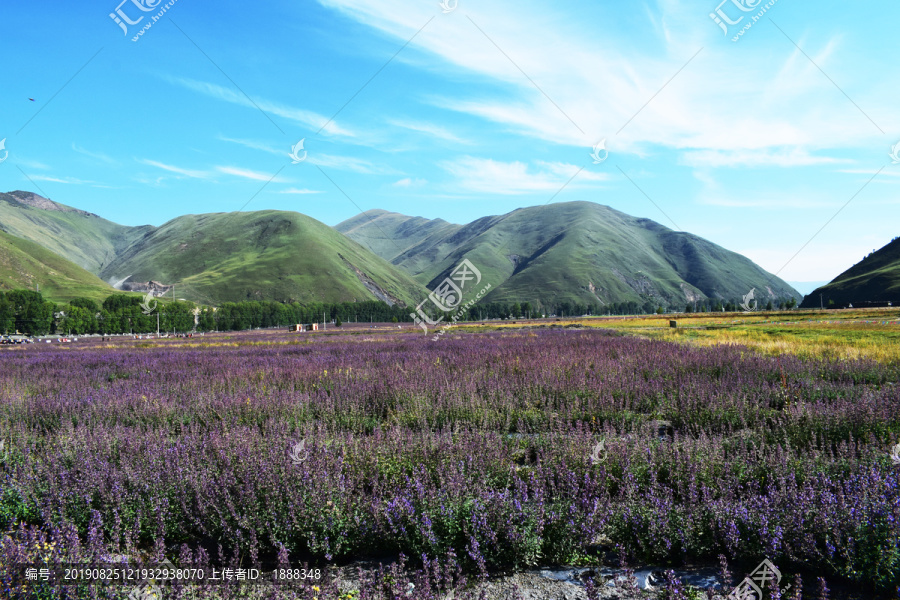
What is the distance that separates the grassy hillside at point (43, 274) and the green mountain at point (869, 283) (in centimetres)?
22817

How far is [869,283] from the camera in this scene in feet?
462

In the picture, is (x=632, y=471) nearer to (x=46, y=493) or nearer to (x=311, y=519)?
(x=311, y=519)

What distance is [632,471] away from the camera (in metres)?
4.06

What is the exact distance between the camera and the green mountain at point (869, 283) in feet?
430

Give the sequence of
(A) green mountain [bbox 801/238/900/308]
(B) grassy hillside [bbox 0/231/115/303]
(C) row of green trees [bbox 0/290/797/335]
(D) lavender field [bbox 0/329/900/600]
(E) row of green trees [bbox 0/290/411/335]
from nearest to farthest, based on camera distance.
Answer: (D) lavender field [bbox 0/329/900/600], (E) row of green trees [bbox 0/290/411/335], (C) row of green trees [bbox 0/290/797/335], (A) green mountain [bbox 801/238/900/308], (B) grassy hillside [bbox 0/231/115/303]

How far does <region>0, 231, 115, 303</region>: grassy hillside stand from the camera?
144 metres

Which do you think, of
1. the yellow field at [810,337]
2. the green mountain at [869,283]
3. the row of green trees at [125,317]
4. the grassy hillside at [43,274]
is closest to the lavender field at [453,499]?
the yellow field at [810,337]

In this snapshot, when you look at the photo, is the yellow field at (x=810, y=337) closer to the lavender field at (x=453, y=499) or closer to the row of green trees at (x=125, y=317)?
the lavender field at (x=453, y=499)

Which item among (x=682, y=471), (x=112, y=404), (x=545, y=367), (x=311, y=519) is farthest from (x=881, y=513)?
(x=112, y=404)

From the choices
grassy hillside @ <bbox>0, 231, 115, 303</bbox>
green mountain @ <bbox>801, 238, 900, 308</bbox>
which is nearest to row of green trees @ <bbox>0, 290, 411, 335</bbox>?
grassy hillside @ <bbox>0, 231, 115, 303</bbox>

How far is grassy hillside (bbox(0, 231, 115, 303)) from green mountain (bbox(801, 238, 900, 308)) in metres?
228

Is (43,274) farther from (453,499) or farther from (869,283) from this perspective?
(869,283)

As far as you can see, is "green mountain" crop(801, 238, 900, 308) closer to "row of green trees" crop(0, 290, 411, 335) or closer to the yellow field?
the yellow field

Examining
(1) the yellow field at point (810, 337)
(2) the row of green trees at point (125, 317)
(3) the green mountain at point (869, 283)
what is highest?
(3) the green mountain at point (869, 283)
